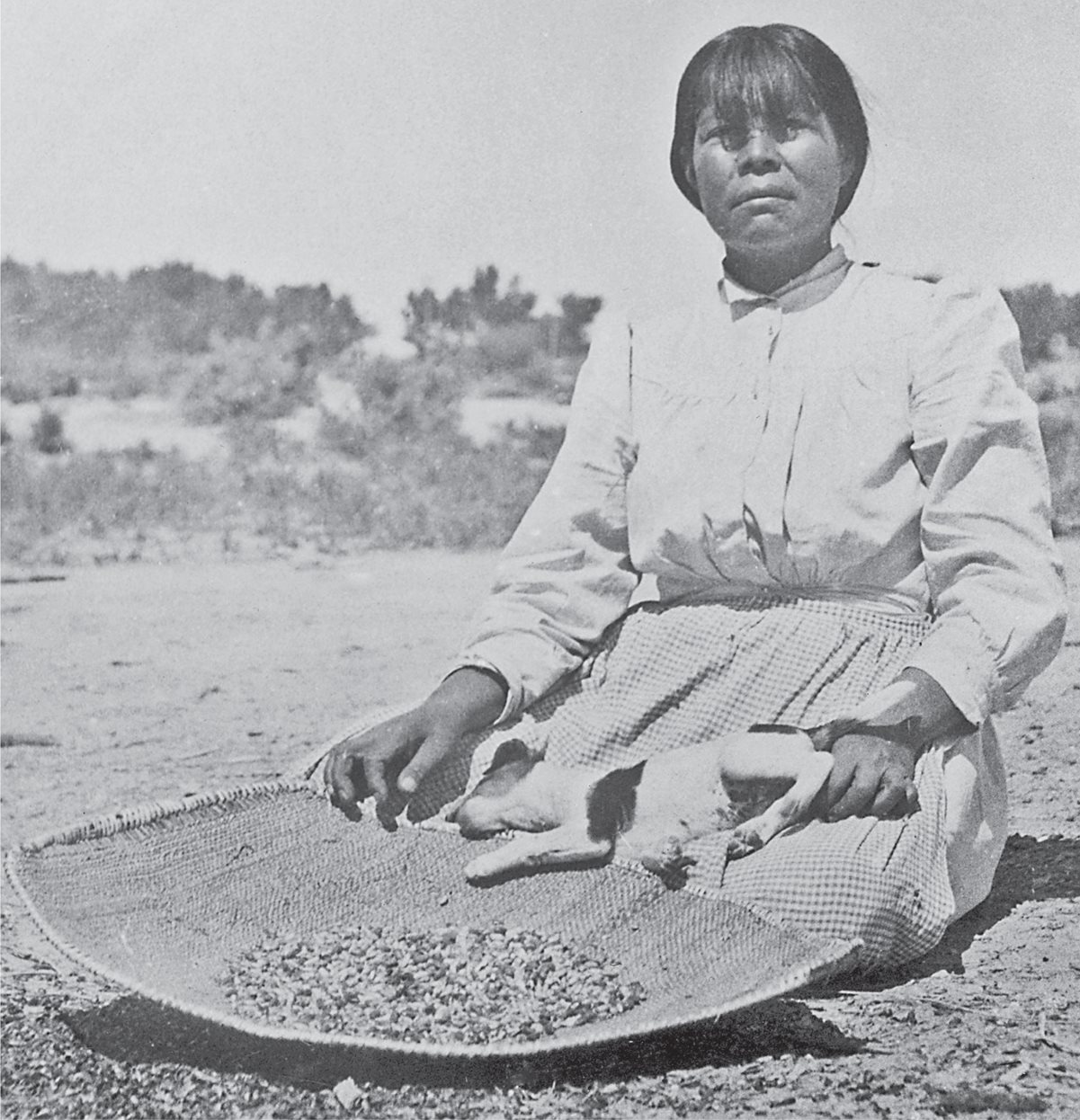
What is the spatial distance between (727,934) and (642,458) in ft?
2.19

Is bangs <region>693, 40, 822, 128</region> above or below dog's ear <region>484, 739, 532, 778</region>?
above

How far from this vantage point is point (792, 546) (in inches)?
74.7

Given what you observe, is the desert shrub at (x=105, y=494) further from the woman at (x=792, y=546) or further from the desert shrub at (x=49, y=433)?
the woman at (x=792, y=546)

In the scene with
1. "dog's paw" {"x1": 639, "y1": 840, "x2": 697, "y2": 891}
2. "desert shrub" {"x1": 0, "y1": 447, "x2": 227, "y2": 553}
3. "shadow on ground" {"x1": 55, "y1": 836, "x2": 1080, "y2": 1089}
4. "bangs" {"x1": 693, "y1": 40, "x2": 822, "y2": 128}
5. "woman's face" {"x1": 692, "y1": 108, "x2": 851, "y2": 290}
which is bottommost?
"shadow on ground" {"x1": 55, "y1": 836, "x2": 1080, "y2": 1089}

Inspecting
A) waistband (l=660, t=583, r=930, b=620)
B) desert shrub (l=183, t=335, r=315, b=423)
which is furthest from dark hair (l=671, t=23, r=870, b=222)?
desert shrub (l=183, t=335, r=315, b=423)

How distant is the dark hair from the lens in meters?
1.96

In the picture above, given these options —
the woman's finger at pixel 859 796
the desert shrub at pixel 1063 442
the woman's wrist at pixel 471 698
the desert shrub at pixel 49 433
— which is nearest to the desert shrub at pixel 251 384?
the desert shrub at pixel 49 433

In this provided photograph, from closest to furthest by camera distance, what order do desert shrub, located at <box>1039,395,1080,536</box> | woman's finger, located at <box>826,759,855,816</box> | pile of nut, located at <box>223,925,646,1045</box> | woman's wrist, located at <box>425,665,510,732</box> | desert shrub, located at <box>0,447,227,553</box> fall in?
1. pile of nut, located at <box>223,925,646,1045</box>
2. woman's finger, located at <box>826,759,855,816</box>
3. woman's wrist, located at <box>425,665,510,732</box>
4. desert shrub, located at <box>1039,395,1080,536</box>
5. desert shrub, located at <box>0,447,227,553</box>

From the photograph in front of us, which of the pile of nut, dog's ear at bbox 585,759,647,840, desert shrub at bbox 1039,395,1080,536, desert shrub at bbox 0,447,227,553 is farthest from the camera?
desert shrub at bbox 0,447,227,553

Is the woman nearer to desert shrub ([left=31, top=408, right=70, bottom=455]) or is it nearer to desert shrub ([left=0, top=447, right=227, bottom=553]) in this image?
desert shrub ([left=0, top=447, right=227, bottom=553])

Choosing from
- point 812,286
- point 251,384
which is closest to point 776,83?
point 812,286

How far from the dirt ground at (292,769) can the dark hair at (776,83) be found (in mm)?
727

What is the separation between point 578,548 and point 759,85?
2.19 feet

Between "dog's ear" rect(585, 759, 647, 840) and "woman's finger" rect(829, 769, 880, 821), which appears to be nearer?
"woman's finger" rect(829, 769, 880, 821)
